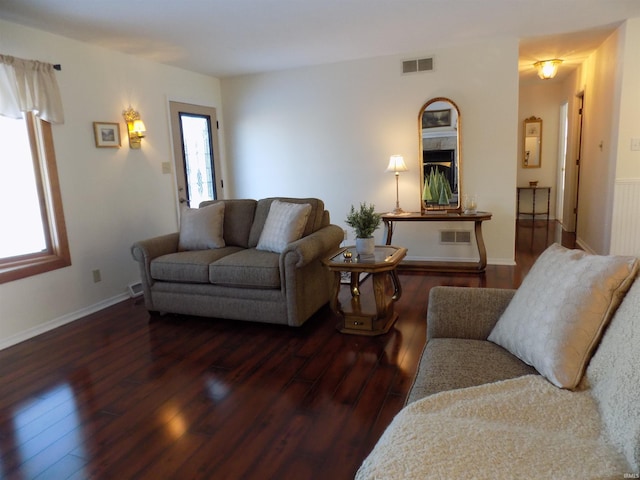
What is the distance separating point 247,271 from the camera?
3.18 meters

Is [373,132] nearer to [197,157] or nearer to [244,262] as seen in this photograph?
[197,157]

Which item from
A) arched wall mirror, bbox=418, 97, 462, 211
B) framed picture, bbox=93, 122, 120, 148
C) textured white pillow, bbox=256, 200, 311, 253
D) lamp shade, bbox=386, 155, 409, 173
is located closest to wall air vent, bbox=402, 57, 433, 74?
arched wall mirror, bbox=418, 97, 462, 211

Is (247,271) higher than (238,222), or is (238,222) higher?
(238,222)

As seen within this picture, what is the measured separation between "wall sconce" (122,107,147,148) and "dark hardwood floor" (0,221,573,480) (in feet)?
6.10

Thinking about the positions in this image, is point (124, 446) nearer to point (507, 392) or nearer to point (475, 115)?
point (507, 392)

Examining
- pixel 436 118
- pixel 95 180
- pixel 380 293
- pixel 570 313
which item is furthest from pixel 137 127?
pixel 570 313

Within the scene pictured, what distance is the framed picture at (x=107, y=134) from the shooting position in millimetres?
3936

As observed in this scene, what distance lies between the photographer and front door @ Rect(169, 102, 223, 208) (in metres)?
4.99

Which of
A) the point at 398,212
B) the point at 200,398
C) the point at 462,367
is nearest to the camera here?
the point at 462,367

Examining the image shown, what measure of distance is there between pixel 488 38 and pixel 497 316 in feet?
11.8

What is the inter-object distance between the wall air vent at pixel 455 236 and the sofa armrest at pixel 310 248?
6.05 feet

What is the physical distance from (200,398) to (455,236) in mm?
3532

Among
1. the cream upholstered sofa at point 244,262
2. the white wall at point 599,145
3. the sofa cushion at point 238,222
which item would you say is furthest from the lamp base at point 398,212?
the white wall at point 599,145

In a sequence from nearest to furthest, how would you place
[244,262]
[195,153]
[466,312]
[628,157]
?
[466,312], [244,262], [628,157], [195,153]
